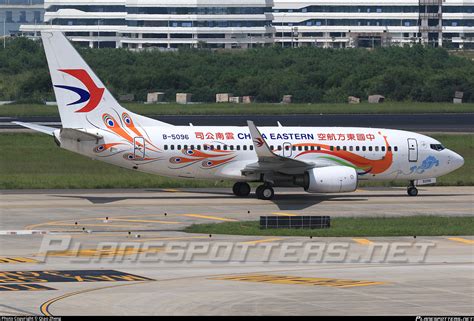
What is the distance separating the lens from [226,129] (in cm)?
5691

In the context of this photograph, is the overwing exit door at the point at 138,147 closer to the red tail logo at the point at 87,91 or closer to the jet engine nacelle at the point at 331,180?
the red tail logo at the point at 87,91

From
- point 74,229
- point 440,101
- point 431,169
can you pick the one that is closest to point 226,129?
point 431,169

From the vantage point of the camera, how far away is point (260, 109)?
374 ft

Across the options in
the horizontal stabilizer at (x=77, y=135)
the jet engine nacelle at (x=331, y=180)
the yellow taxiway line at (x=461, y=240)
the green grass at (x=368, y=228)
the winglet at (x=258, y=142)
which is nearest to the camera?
the yellow taxiway line at (x=461, y=240)

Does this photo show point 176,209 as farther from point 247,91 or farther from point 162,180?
point 247,91

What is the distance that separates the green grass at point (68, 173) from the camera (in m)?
60.4

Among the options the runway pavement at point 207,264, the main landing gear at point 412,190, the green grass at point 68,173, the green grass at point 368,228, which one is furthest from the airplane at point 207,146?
the green grass at point 368,228

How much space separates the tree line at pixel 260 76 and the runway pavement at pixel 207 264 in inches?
3044

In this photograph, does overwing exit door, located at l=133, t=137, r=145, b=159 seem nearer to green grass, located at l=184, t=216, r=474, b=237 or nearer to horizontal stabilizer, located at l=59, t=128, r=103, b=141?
horizontal stabilizer, located at l=59, t=128, r=103, b=141

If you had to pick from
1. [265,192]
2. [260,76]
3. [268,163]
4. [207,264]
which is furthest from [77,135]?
[260,76]

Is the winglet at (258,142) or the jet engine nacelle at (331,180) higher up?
the winglet at (258,142)

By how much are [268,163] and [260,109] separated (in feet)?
195

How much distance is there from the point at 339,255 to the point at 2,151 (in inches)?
1647

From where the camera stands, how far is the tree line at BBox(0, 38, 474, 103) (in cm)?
12988
